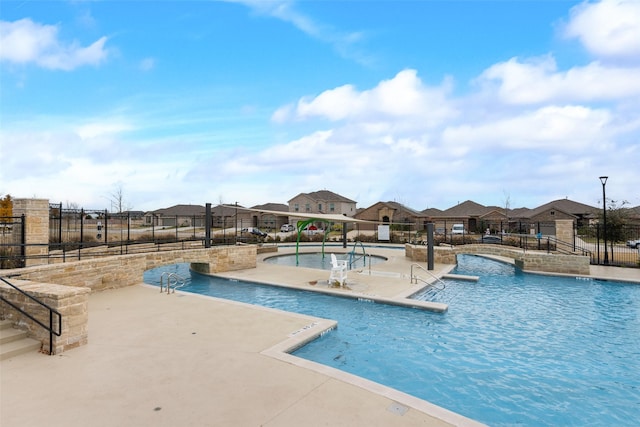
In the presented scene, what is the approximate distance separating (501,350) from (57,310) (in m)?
7.92

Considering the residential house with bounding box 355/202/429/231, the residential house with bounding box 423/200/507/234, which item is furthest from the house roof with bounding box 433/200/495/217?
the residential house with bounding box 355/202/429/231

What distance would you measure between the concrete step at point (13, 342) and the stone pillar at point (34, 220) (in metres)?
6.67

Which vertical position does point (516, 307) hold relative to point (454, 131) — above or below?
below

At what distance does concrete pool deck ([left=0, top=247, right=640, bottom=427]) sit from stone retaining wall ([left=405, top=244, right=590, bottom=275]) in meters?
12.1

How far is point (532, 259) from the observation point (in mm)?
15516

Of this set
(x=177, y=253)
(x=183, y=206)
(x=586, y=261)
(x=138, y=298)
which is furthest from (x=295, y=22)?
(x=183, y=206)

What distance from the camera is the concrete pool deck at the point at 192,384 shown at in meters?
3.73

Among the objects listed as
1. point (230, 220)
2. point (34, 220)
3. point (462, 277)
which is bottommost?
point (462, 277)

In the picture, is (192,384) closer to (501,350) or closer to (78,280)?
(501,350)

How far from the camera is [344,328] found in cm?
779

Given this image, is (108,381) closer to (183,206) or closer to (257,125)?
(257,125)

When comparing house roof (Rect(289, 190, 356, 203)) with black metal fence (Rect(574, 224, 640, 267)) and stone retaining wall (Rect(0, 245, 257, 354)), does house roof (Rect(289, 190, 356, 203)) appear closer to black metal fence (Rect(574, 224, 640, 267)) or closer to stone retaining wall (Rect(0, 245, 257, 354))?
black metal fence (Rect(574, 224, 640, 267))

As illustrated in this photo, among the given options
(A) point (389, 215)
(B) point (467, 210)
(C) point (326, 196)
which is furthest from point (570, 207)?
(C) point (326, 196)

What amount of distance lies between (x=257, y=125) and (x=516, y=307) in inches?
629
